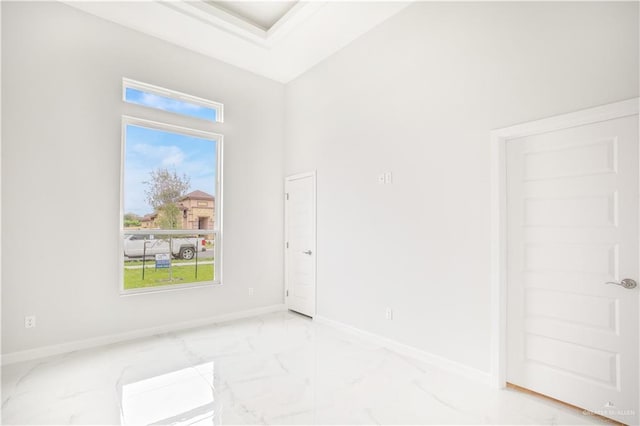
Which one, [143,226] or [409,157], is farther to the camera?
[143,226]

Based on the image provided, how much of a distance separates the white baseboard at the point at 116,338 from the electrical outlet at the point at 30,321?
24 centimetres

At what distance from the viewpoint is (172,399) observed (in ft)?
8.08

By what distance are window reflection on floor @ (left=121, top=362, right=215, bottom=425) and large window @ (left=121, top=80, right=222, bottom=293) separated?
1500mm

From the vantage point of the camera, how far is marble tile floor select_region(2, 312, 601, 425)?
223cm

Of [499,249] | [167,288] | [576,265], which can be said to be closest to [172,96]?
[167,288]

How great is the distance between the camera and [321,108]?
4496 millimetres

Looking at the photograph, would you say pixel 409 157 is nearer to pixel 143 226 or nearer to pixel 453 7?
pixel 453 7

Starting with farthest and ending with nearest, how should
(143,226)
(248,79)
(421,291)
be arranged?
(248,79), (143,226), (421,291)

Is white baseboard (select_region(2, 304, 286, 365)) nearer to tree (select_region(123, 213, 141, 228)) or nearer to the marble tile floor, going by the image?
the marble tile floor

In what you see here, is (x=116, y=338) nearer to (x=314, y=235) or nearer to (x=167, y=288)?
(x=167, y=288)

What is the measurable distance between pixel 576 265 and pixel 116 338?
14.7 ft

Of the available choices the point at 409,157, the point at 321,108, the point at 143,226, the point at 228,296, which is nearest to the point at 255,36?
the point at 321,108

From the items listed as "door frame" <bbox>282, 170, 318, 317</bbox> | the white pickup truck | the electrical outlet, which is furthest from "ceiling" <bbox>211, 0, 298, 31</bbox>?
the electrical outlet

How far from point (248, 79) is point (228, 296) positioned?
3199mm
